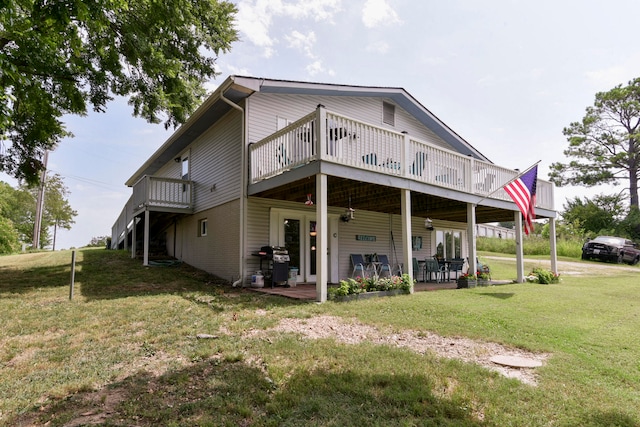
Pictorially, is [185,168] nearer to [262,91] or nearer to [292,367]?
[262,91]

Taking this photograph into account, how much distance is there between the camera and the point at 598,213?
2667 cm

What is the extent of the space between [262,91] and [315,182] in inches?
137

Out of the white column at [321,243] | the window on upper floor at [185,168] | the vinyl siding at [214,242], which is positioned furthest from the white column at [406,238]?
the window on upper floor at [185,168]

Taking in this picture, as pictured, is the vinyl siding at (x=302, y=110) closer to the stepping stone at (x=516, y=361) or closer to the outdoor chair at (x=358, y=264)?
the outdoor chair at (x=358, y=264)

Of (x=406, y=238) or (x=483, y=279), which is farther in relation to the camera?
(x=483, y=279)

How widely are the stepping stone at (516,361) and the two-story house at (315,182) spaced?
3.64 metres

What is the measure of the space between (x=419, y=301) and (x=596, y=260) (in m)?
18.4

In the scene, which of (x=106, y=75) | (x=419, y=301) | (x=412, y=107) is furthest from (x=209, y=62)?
(x=419, y=301)

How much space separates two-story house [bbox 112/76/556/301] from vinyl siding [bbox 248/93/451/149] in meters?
0.03

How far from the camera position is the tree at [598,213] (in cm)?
2628

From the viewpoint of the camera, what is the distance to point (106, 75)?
11.2 metres

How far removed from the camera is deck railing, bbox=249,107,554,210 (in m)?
7.75

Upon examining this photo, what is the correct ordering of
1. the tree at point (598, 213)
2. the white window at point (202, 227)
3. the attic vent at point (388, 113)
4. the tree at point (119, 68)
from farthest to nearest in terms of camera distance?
the tree at point (598, 213) → the attic vent at point (388, 113) → the white window at point (202, 227) → the tree at point (119, 68)

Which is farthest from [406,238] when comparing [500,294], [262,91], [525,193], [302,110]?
[262,91]
